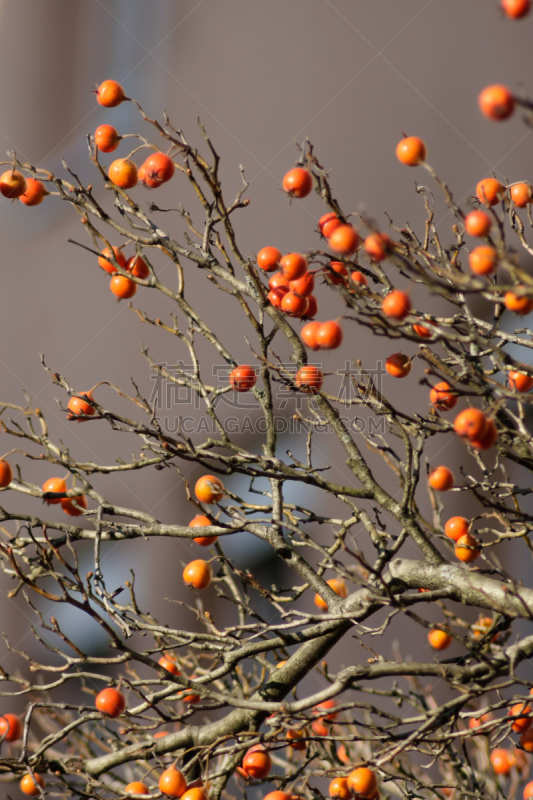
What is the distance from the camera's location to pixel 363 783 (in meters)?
2.05

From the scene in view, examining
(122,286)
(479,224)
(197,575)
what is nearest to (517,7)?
(479,224)

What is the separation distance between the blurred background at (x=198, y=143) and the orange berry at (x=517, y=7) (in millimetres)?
3589

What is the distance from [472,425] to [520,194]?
1.21 metres

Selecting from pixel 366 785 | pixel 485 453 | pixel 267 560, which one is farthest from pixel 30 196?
pixel 485 453

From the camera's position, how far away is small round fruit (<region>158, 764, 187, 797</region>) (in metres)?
2.11

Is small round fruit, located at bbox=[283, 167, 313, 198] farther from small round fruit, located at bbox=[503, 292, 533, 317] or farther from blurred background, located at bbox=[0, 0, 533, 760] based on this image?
blurred background, located at bbox=[0, 0, 533, 760]

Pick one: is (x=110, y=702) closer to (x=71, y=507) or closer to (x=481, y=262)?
(x=71, y=507)

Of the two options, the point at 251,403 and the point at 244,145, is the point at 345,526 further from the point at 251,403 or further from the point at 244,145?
the point at 244,145

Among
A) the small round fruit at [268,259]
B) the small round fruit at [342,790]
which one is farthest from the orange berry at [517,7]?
the small round fruit at [342,790]

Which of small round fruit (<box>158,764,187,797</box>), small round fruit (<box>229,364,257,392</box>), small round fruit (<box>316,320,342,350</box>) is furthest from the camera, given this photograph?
small round fruit (<box>229,364,257,392</box>)

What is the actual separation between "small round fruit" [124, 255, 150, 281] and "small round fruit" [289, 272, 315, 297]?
77 cm

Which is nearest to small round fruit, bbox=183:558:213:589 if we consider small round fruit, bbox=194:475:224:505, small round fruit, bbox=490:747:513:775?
small round fruit, bbox=194:475:224:505

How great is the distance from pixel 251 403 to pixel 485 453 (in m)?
1.88

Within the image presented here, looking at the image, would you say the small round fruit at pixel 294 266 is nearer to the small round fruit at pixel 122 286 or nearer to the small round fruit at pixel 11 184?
the small round fruit at pixel 122 286
